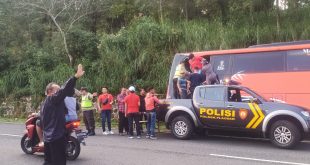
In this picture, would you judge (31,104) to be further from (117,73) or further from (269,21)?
(269,21)

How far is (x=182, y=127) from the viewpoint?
13719 millimetres

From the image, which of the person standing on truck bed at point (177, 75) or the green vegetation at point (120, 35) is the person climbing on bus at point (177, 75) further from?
the green vegetation at point (120, 35)

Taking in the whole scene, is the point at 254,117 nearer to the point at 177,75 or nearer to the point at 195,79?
the point at 195,79

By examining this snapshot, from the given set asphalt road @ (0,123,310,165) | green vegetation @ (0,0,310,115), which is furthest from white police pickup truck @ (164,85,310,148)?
green vegetation @ (0,0,310,115)

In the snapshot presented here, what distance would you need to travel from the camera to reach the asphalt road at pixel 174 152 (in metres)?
9.89

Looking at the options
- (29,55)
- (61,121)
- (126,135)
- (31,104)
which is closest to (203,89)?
(126,135)

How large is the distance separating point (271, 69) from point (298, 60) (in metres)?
0.98

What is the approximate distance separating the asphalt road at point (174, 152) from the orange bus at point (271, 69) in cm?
162

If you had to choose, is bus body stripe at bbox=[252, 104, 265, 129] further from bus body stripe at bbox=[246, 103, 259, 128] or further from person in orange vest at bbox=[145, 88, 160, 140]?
person in orange vest at bbox=[145, 88, 160, 140]

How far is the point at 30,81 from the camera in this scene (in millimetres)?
25359

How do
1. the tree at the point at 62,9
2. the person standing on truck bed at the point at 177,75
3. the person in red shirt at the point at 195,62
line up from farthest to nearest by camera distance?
the tree at the point at 62,9 < the person in red shirt at the point at 195,62 < the person standing on truck bed at the point at 177,75

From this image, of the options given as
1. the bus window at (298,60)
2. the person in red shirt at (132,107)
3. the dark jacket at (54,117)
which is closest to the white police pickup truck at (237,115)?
the person in red shirt at (132,107)

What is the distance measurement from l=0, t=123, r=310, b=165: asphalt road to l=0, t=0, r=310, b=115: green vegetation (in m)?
8.07

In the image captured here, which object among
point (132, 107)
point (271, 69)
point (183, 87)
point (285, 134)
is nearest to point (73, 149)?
point (132, 107)
